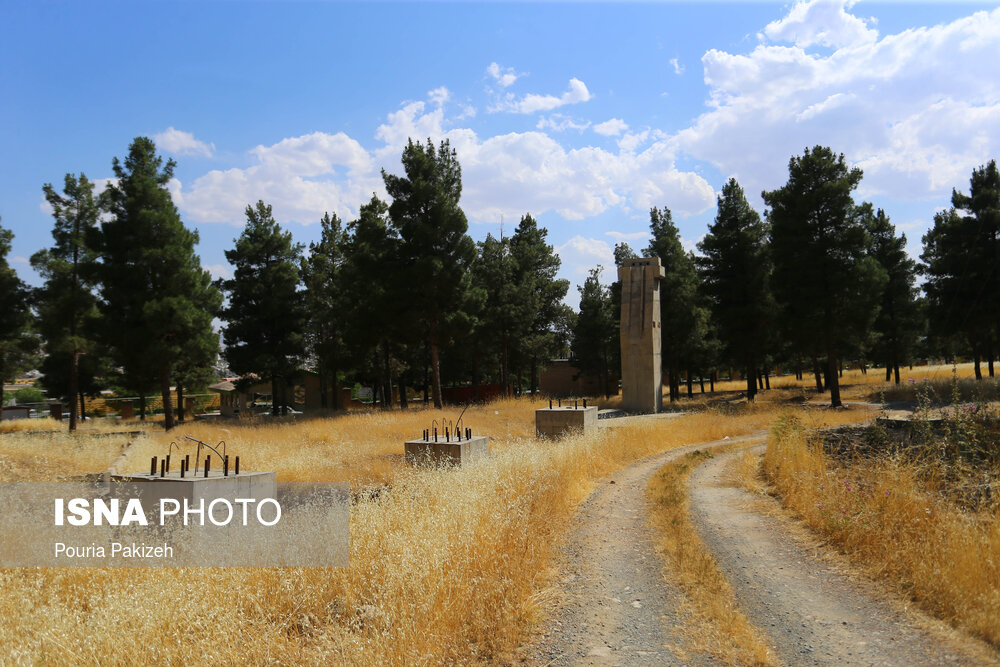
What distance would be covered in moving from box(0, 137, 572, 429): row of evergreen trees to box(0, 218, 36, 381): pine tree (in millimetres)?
62

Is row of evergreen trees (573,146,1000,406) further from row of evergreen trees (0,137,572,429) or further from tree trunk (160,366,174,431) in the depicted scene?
tree trunk (160,366,174,431)

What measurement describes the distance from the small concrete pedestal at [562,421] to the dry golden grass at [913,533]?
896cm

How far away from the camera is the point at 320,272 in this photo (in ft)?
128

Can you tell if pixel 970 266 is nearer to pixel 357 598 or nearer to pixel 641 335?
→ pixel 641 335

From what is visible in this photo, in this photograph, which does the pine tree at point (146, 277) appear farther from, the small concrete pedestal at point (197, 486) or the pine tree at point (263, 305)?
the small concrete pedestal at point (197, 486)

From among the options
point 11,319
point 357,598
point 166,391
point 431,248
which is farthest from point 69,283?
point 357,598

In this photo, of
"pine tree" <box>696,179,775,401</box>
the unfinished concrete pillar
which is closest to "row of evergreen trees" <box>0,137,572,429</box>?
the unfinished concrete pillar

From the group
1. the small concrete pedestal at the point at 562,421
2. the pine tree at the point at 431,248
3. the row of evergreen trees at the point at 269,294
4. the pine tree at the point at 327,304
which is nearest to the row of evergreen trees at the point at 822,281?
the row of evergreen trees at the point at 269,294

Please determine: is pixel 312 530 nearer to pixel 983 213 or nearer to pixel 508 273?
pixel 508 273

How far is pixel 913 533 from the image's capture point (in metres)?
6.20

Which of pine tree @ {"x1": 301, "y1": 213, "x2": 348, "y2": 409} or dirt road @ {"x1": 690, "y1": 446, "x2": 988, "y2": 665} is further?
pine tree @ {"x1": 301, "y1": 213, "x2": 348, "y2": 409}

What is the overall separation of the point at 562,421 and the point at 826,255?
19.6 meters

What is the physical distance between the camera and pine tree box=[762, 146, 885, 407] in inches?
1144

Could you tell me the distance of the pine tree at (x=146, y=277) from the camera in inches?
1000
